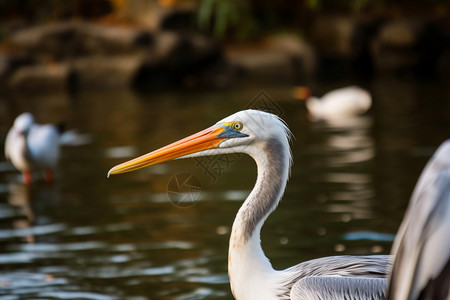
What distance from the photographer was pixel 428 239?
7.90ft

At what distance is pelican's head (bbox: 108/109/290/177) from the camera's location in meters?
3.90

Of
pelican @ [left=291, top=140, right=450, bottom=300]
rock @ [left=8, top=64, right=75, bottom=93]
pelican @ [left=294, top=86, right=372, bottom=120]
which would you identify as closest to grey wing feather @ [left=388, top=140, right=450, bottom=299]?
pelican @ [left=291, top=140, right=450, bottom=300]

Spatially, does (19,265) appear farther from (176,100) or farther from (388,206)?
(176,100)

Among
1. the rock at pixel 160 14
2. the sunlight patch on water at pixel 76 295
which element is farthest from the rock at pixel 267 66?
the sunlight patch on water at pixel 76 295

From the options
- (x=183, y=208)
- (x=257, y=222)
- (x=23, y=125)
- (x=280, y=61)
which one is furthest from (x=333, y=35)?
(x=257, y=222)

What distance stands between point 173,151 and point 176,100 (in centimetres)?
1306

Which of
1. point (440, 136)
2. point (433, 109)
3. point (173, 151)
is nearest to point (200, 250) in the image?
point (173, 151)

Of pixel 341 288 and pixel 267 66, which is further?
pixel 267 66

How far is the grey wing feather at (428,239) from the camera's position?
2.37 meters

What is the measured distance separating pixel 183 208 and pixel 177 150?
3879 mm

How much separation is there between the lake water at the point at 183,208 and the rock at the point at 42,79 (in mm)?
5925

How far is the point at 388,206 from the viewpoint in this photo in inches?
288

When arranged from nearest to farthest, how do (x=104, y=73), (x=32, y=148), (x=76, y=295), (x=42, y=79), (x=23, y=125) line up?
(x=76, y=295) → (x=32, y=148) → (x=23, y=125) → (x=42, y=79) → (x=104, y=73)

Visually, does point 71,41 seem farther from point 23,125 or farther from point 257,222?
point 257,222
